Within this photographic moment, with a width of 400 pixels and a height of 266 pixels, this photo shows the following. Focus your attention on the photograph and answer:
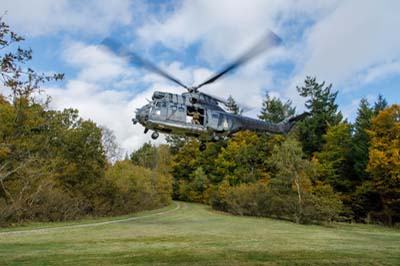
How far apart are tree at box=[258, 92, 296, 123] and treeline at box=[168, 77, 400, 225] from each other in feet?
0.40

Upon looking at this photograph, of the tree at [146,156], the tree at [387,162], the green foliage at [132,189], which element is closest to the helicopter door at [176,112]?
the green foliage at [132,189]

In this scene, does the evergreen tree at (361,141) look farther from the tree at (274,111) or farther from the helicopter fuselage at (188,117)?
the helicopter fuselage at (188,117)

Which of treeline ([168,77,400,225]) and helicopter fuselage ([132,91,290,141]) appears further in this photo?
treeline ([168,77,400,225])

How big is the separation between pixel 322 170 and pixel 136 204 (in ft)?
56.7

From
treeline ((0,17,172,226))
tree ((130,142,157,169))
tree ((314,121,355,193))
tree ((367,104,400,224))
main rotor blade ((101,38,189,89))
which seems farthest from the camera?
tree ((130,142,157,169))

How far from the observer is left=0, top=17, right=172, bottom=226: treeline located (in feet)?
65.8

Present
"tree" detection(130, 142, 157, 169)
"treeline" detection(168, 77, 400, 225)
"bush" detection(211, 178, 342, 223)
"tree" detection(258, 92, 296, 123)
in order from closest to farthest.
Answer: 1. "bush" detection(211, 178, 342, 223)
2. "treeline" detection(168, 77, 400, 225)
3. "tree" detection(258, 92, 296, 123)
4. "tree" detection(130, 142, 157, 169)

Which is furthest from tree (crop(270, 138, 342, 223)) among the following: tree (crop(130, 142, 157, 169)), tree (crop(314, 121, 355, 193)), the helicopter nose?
tree (crop(130, 142, 157, 169))

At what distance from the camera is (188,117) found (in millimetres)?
11320

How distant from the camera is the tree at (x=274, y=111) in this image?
4247 centimetres

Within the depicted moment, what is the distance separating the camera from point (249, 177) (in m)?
38.9

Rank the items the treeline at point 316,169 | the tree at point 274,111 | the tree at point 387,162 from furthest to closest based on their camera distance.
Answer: the tree at point 274,111
the tree at point 387,162
the treeline at point 316,169

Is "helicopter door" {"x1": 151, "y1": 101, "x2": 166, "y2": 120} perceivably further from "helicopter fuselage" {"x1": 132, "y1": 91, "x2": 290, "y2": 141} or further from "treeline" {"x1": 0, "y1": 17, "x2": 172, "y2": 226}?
"treeline" {"x1": 0, "y1": 17, "x2": 172, "y2": 226}

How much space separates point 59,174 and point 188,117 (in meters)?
17.8
